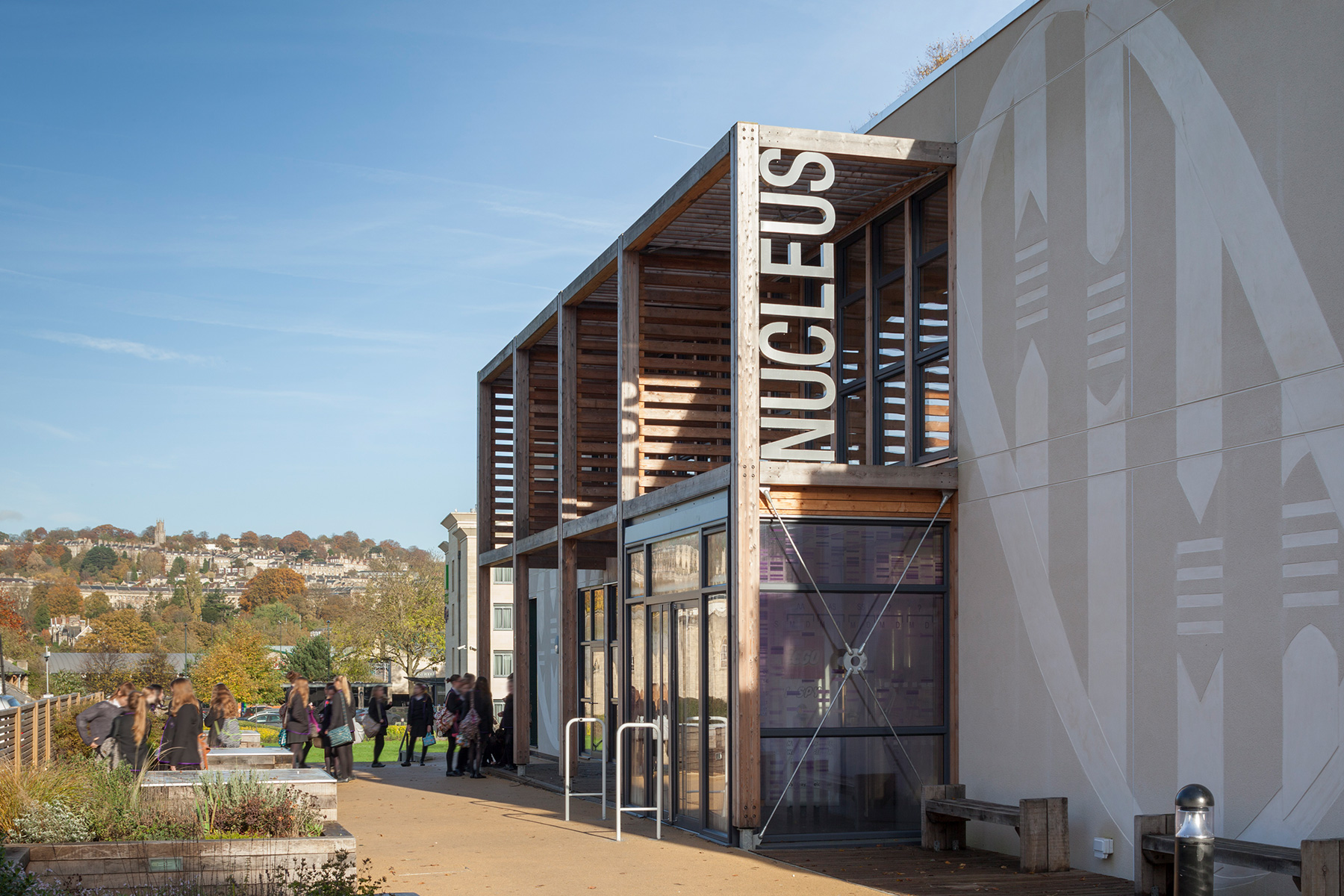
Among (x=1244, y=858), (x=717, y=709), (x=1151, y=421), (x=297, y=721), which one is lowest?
(x=297, y=721)

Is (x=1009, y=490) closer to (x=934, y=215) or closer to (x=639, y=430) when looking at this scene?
(x=934, y=215)

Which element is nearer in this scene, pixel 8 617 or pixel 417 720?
pixel 417 720

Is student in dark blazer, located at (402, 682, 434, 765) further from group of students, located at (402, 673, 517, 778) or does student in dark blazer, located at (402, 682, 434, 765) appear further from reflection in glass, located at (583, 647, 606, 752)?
reflection in glass, located at (583, 647, 606, 752)

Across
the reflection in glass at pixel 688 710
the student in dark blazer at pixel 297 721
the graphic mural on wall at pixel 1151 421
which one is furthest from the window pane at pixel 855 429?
the student in dark blazer at pixel 297 721

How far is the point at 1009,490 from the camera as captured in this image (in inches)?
472

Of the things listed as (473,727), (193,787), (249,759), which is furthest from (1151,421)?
(473,727)

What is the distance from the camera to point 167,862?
922cm

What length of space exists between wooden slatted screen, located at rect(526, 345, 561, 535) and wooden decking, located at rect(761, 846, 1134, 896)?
11099 mm

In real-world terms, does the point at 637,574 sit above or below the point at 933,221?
below

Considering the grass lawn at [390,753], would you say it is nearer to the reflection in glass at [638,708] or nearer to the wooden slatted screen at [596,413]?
the wooden slatted screen at [596,413]

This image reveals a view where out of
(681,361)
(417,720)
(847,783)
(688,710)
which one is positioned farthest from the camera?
(417,720)

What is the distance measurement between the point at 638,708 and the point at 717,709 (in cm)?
260

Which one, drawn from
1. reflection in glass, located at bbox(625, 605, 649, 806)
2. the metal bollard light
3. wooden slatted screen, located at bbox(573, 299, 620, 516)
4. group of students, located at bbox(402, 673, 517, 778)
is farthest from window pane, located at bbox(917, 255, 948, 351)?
group of students, located at bbox(402, 673, 517, 778)

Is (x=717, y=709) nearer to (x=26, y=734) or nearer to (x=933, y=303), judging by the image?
(x=933, y=303)
